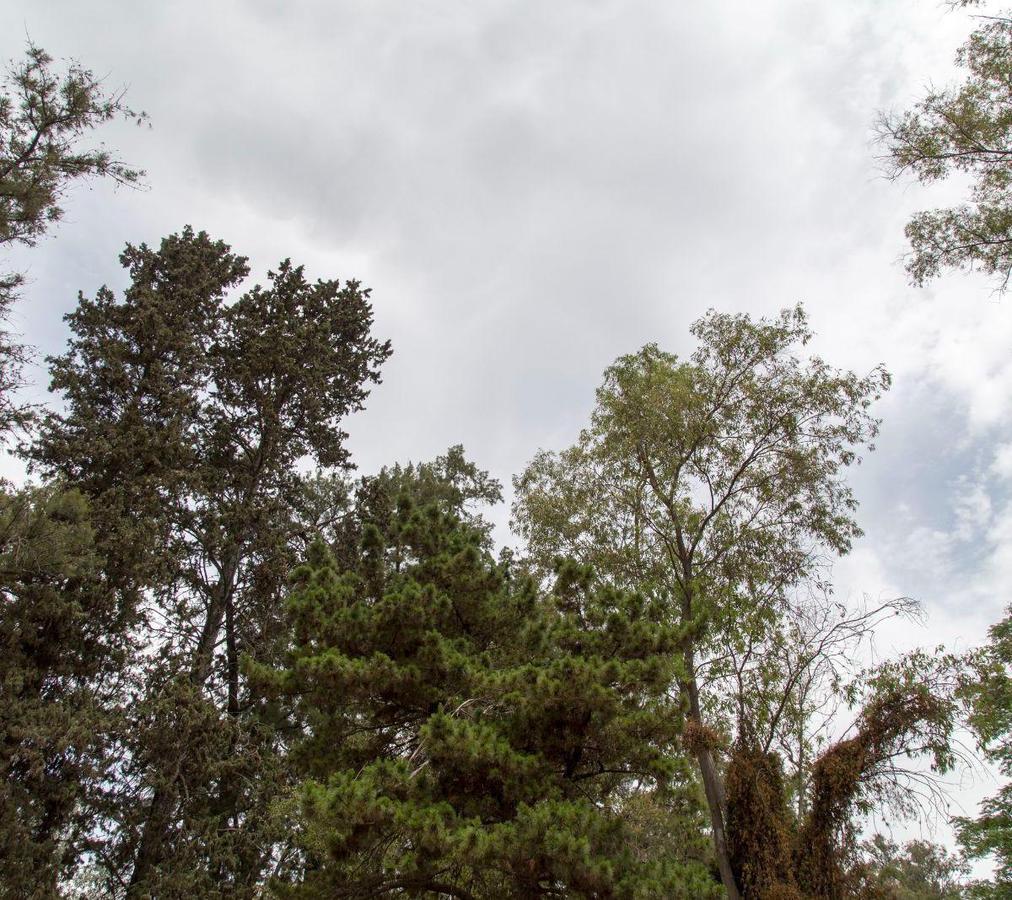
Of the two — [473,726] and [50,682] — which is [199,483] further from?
[473,726]

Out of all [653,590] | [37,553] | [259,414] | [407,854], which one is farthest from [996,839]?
[37,553]

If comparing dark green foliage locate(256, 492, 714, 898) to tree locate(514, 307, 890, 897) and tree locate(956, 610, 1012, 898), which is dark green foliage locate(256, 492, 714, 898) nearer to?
tree locate(514, 307, 890, 897)

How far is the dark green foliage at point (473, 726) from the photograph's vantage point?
251 inches

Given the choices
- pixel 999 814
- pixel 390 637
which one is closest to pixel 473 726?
pixel 390 637

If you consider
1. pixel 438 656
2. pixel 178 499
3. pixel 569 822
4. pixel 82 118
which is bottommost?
pixel 569 822

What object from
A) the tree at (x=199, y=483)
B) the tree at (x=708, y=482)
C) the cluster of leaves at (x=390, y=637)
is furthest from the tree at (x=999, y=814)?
the tree at (x=199, y=483)

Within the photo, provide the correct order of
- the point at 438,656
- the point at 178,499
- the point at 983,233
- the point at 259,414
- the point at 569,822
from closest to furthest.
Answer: the point at 569,822
the point at 983,233
the point at 438,656
the point at 178,499
the point at 259,414

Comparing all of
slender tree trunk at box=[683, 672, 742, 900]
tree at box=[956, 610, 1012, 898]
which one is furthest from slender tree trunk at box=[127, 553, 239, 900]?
tree at box=[956, 610, 1012, 898]

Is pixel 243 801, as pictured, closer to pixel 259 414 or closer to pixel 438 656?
pixel 438 656

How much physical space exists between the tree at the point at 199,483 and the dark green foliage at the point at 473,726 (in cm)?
289

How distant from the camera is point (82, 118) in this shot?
829cm

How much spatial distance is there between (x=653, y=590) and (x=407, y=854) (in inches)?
233

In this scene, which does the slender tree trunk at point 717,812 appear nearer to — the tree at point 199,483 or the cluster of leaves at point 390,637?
the cluster of leaves at point 390,637

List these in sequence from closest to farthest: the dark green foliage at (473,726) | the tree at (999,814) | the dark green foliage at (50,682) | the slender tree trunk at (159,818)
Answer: the dark green foliage at (473,726) < the dark green foliage at (50,682) < the slender tree trunk at (159,818) < the tree at (999,814)
